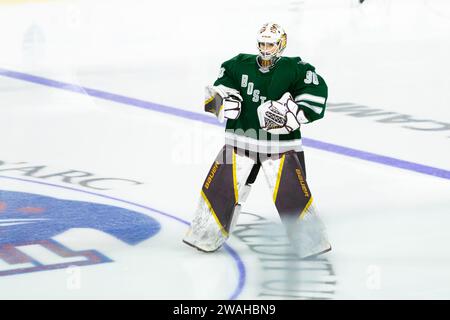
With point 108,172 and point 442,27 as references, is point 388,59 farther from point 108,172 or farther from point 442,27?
point 108,172

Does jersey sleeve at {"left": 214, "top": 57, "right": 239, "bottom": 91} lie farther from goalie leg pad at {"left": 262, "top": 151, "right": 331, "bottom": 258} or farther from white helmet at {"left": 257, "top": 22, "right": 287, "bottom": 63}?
goalie leg pad at {"left": 262, "top": 151, "right": 331, "bottom": 258}

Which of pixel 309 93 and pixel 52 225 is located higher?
pixel 309 93

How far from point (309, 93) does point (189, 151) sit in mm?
2356

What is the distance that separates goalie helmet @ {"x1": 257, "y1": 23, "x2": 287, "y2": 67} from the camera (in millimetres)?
5941

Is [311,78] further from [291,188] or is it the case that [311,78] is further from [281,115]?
[291,188]

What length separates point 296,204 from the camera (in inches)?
237

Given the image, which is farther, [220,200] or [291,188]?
[220,200]

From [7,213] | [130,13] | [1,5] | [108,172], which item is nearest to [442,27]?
[130,13]

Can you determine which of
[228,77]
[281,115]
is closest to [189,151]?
[228,77]

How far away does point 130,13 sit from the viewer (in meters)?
13.1

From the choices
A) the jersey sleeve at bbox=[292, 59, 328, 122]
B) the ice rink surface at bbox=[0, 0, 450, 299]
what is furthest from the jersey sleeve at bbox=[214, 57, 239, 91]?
the ice rink surface at bbox=[0, 0, 450, 299]

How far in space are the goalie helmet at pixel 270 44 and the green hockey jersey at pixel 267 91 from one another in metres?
0.04

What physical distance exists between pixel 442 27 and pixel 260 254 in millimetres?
7002

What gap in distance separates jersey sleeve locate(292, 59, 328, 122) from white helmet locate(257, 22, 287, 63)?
0.39ft
